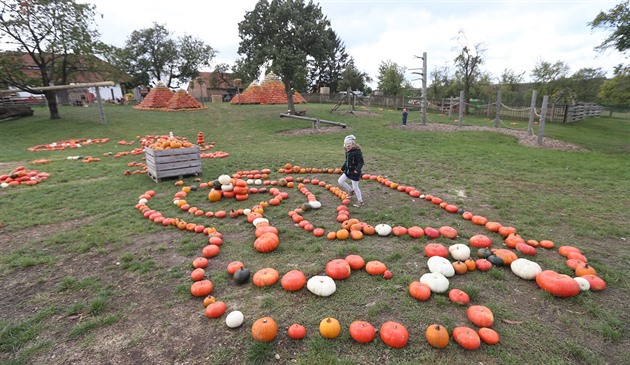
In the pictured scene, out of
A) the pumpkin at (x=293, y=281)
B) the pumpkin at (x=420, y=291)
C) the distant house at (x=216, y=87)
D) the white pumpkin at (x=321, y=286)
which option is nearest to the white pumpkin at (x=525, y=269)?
the pumpkin at (x=420, y=291)

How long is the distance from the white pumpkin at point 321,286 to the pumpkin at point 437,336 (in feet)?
3.99

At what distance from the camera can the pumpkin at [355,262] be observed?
14.6 ft

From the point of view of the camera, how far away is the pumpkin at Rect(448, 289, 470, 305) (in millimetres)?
3674

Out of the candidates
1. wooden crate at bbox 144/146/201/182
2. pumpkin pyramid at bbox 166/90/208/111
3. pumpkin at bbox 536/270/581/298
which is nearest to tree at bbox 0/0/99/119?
pumpkin pyramid at bbox 166/90/208/111

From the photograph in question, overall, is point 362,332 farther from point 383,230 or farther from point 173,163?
point 173,163

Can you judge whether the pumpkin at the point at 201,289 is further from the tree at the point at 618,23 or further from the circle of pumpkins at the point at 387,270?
the tree at the point at 618,23

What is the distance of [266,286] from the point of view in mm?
4102

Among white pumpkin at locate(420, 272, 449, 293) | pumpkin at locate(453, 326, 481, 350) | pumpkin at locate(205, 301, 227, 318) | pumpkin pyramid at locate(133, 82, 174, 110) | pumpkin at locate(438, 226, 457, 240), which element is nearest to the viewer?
pumpkin at locate(453, 326, 481, 350)

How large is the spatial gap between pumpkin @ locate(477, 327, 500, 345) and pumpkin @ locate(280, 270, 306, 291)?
6.77 feet

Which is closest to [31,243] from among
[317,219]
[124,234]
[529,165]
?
[124,234]

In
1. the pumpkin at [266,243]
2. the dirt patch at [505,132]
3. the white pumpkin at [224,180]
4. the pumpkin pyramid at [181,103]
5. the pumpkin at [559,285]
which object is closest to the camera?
the pumpkin at [559,285]

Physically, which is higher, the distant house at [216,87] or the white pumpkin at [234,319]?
the distant house at [216,87]

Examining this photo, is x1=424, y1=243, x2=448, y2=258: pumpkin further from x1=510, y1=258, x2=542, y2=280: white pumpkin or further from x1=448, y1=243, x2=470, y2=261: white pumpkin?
x1=510, y1=258, x2=542, y2=280: white pumpkin

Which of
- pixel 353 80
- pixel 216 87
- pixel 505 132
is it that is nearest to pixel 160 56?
pixel 216 87
